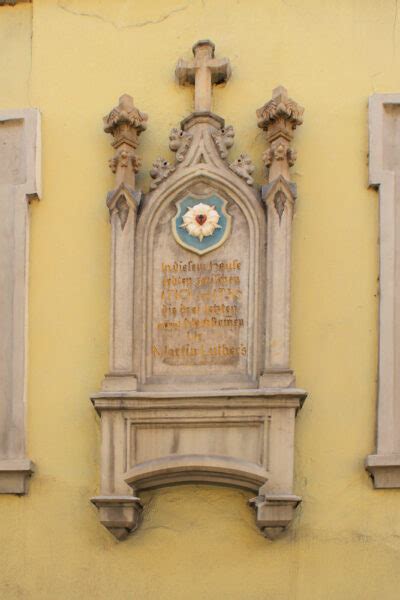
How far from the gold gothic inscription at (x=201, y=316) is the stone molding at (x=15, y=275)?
3.12 feet

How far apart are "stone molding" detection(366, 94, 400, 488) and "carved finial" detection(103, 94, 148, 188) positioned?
5.17 ft

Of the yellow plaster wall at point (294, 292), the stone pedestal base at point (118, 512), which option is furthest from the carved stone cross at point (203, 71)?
the stone pedestal base at point (118, 512)

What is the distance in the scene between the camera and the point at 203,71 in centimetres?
982

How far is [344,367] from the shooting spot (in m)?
9.30

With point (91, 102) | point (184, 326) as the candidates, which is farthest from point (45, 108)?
point (184, 326)

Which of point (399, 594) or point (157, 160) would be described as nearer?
point (399, 594)

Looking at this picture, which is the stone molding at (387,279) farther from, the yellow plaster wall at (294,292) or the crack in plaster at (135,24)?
the crack in plaster at (135,24)

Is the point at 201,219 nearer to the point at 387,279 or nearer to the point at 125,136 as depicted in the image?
the point at 125,136

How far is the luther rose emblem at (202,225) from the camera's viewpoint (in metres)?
9.56

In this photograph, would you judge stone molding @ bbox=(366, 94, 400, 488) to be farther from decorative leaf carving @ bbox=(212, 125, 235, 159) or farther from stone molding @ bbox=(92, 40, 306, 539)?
decorative leaf carving @ bbox=(212, 125, 235, 159)

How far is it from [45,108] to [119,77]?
22.1 inches

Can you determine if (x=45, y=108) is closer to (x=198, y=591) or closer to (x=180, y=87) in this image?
(x=180, y=87)

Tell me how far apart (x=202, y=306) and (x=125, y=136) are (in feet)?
4.20

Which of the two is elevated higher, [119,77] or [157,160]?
[119,77]
